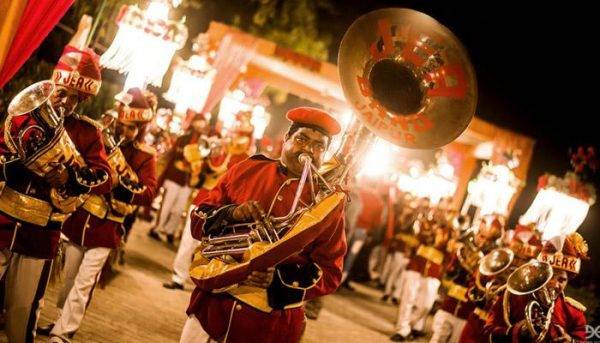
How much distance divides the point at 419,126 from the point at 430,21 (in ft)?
2.50

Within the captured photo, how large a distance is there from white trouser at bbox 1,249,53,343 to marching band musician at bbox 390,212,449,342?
7081 mm

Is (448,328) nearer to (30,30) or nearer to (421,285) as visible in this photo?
(421,285)

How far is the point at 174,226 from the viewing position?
12.1 metres

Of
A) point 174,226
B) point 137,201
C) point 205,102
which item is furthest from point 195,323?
point 205,102

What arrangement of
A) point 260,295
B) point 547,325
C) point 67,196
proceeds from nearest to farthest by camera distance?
point 260,295 < point 67,196 < point 547,325

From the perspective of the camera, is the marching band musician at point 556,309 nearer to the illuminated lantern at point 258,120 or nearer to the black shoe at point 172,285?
the black shoe at point 172,285

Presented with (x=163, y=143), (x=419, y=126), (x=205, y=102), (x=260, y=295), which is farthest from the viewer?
(x=205, y=102)

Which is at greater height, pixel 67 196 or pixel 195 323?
pixel 67 196

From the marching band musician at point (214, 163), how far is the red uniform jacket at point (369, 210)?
15.9ft

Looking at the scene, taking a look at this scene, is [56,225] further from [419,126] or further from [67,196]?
[419,126]

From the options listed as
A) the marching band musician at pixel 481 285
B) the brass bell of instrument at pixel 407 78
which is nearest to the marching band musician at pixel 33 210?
the brass bell of instrument at pixel 407 78

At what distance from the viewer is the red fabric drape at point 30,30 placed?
505 centimetres

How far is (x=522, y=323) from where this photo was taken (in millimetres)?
5449

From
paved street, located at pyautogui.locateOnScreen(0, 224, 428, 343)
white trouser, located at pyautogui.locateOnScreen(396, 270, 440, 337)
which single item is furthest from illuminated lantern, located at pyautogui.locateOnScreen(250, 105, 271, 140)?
white trouser, located at pyautogui.locateOnScreen(396, 270, 440, 337)
